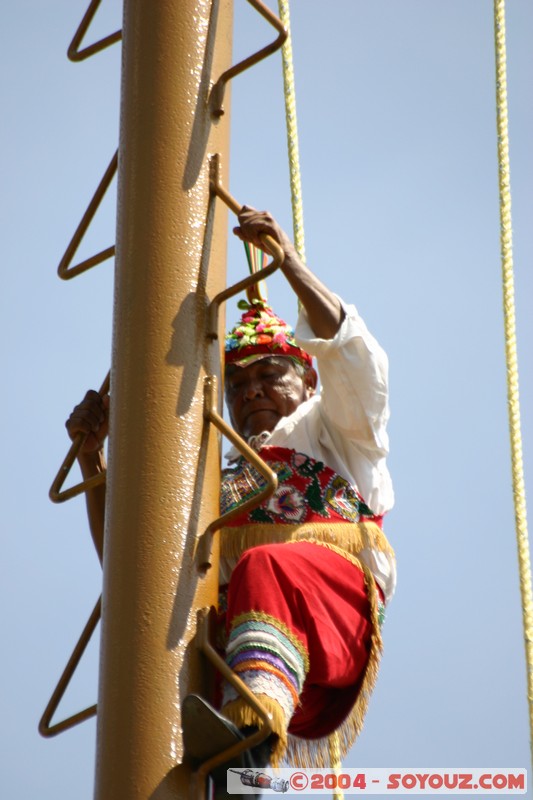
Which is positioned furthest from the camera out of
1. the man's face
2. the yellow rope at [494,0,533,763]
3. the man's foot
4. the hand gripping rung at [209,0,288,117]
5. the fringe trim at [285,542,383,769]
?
the man's face

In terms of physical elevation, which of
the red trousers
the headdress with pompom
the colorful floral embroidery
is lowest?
the red trousers

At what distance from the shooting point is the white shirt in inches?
162

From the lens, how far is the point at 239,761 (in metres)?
3.23

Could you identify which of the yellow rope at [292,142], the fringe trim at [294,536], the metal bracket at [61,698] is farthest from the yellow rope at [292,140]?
the metal bracket at [61,698]

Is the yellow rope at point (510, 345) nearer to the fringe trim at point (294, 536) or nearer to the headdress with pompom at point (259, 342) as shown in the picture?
the fringe trim at point (294, 536)

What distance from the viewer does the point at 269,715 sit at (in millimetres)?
3305

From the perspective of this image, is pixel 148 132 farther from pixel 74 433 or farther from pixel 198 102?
pixel 74 433

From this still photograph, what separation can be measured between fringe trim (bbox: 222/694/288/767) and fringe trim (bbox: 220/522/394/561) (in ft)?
2.54

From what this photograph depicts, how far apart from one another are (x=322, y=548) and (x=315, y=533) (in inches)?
4.5

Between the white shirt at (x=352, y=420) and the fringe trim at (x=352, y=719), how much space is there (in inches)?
5.4

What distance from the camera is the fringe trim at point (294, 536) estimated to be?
13.5 feet

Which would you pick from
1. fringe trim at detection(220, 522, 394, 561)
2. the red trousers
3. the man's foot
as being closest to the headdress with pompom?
fringe trim at detection(220, 522, 394, 561)

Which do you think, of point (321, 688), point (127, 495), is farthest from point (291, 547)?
point (127, 495)

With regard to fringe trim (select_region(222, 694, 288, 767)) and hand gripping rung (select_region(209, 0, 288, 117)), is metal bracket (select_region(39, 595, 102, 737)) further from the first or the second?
hand gripping rung (select_region(209, 0, 288, 117))
